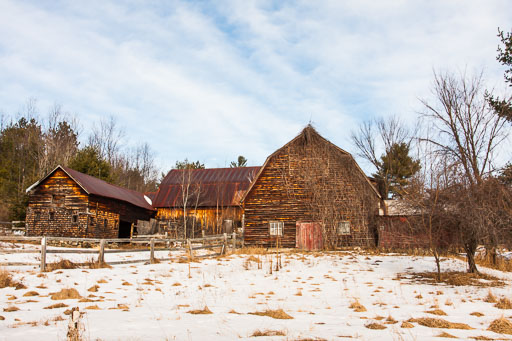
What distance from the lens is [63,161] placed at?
49656mm

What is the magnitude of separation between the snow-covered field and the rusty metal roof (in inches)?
708

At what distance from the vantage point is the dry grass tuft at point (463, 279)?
43.2ft

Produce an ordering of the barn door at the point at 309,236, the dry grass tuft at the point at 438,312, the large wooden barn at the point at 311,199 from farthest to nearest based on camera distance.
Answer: the barn door at the point at 309,236, the large wooden barn at the point at 311,199, the dry grass tuft at the point at 438,312

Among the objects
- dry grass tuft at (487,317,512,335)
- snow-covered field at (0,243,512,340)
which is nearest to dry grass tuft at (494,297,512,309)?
snow-covered field at (0,243,512,340)

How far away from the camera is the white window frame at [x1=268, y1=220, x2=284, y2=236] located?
27.7 m

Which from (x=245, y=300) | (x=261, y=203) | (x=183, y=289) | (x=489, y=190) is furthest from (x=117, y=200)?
(x=489, y=190)

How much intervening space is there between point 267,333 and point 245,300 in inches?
175

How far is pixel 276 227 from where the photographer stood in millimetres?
27859

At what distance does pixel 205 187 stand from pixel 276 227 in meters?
12.3

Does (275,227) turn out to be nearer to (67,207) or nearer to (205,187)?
Answer: (205,187)

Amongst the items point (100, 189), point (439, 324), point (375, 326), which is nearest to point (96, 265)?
point (375, 326)

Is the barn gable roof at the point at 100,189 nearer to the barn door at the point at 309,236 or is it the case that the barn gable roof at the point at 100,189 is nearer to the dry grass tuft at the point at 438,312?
the barn door at the point at 309,236

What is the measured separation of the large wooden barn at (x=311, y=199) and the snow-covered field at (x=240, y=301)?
775cm

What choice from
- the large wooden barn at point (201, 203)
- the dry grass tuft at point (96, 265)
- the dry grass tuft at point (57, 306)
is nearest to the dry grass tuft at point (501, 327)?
the dry grass tuft at point (57, 306)
